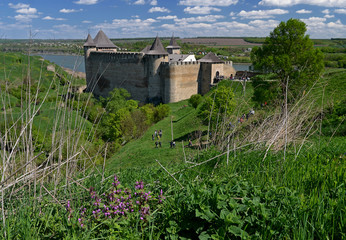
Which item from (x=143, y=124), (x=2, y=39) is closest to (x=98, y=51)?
(x=143, y=124)

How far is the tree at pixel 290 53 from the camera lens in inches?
556

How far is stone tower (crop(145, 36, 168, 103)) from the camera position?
1255 inches

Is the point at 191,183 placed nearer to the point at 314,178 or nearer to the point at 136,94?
the point at 314,178

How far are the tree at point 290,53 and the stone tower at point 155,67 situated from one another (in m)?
17.8

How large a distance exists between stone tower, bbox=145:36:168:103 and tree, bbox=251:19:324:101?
1782 cm

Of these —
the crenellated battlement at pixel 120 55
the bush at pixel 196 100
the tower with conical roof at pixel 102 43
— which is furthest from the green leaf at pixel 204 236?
the tower with conical roof at pixel 102 43

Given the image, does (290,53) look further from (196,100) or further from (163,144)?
(196,100)

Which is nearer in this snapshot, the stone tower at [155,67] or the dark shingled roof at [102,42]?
the stone tower at [155,67]

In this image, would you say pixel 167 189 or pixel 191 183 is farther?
pixel 167 189

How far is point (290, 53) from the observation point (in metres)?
14.8

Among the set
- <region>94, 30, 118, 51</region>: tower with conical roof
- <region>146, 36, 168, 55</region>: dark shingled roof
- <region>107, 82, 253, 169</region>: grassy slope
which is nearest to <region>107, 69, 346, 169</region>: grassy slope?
<region>107, 82, 253, 169</region>: grassy slope

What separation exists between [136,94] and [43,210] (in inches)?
1272

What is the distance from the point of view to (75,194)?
256 cm

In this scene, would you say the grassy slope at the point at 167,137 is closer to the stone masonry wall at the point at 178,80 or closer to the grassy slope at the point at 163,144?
the grassy slope at the point at 163,144
